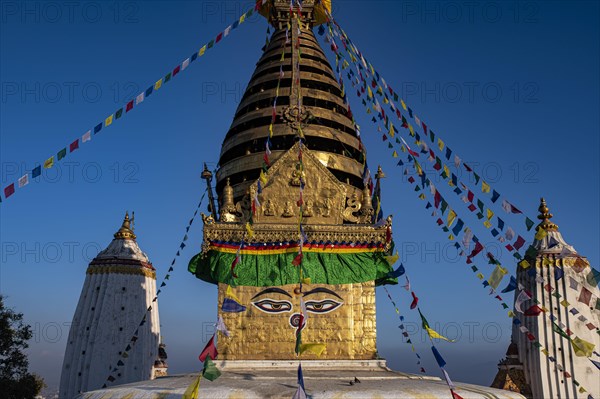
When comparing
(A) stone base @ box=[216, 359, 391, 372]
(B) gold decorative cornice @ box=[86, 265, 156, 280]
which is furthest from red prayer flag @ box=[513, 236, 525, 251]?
(B) gold decorative cornice @ box=[86, 265, 156, 280]

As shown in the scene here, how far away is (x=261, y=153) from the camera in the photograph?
53.4 feet

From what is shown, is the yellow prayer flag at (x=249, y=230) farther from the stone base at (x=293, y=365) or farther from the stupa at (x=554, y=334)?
the stupa at (x=554, y=334)

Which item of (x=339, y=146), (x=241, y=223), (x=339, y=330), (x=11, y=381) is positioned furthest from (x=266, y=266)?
(x=11, y=381)

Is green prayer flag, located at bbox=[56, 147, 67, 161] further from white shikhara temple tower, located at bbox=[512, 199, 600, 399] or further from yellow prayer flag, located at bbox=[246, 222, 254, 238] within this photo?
white shikhara temple tower, located at bbox=[512, 199, 600, 399]

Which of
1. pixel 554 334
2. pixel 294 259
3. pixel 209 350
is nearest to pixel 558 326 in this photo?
pixel 554 334

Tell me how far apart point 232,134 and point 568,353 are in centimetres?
1635

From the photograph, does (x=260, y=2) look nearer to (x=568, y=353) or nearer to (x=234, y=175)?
(x=234, y=175)

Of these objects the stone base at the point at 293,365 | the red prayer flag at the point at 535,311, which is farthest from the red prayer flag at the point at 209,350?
the red prayer flag at the point at 535,311

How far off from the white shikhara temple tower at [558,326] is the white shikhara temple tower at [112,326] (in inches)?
706

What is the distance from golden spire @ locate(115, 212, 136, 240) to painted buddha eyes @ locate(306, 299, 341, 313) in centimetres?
1909

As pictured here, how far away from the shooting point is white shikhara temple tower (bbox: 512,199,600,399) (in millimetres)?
20516

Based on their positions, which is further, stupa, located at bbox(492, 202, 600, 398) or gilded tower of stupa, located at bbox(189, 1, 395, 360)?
stupa, located at bbox(492, 202, 600, 398)

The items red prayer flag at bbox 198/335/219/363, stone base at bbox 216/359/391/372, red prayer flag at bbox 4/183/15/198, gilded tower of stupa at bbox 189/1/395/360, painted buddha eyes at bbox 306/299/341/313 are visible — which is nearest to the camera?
red prayer flag at bbox 198/335/219/363

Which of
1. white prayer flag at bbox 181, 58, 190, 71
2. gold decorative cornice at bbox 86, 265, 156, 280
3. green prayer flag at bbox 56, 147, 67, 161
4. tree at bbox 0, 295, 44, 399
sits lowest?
tree at bbox 0, 295, 44, 399
